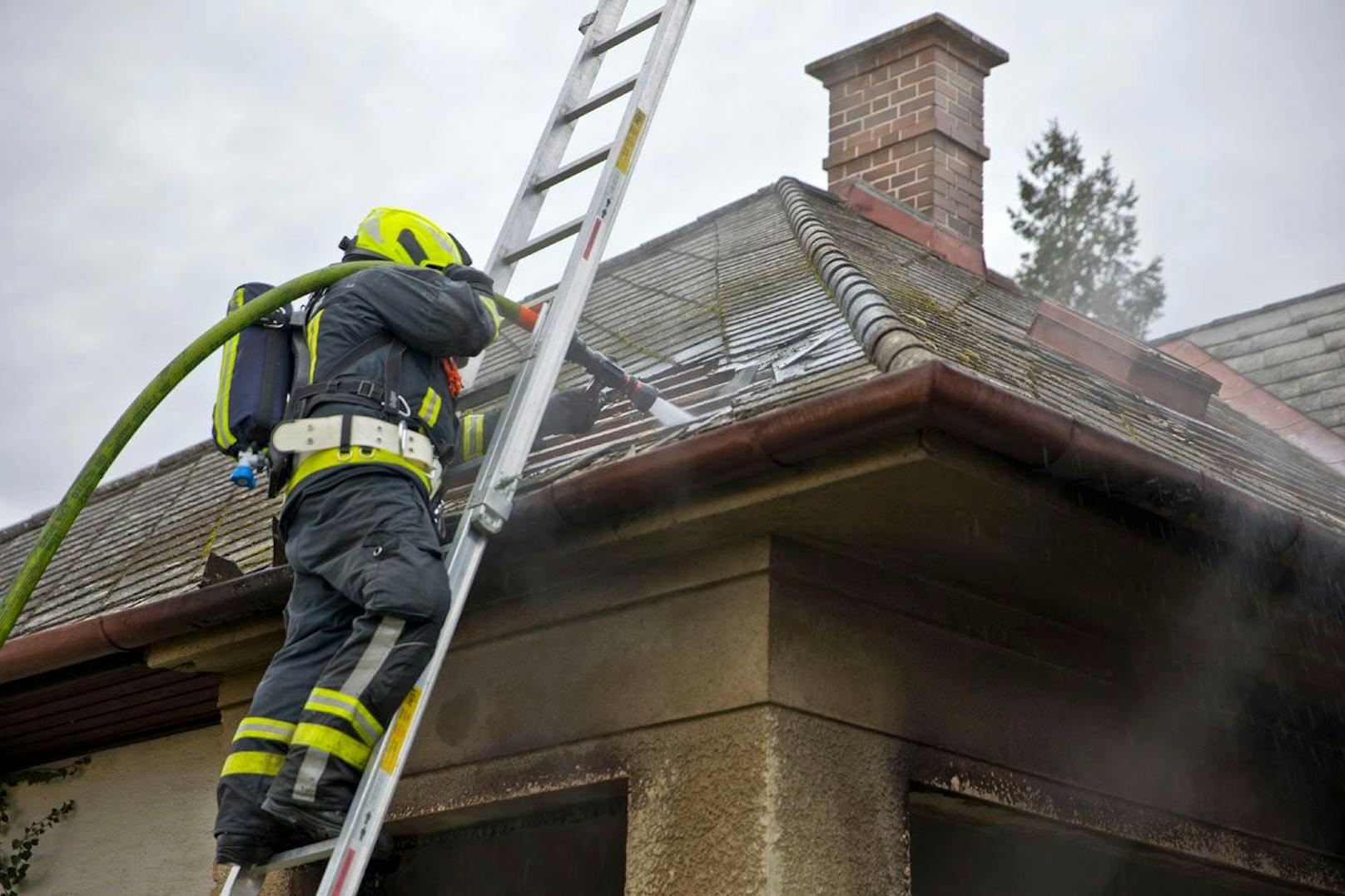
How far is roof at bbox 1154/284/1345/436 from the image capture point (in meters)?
8.95

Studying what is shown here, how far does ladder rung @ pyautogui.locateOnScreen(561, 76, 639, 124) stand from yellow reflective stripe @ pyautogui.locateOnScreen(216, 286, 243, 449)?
133 cm

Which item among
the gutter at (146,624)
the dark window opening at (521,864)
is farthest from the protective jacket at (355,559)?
the dark window opening at (521,864)

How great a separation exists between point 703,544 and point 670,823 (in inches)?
28.9

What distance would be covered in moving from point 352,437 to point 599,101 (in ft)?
5.38

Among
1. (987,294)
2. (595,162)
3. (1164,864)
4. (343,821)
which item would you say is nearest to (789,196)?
(987,294)

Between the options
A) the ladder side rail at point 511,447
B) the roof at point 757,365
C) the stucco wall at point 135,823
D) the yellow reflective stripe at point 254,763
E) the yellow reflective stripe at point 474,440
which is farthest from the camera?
the stucco wall at point 135,823

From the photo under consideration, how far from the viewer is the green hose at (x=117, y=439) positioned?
3434 millimetres

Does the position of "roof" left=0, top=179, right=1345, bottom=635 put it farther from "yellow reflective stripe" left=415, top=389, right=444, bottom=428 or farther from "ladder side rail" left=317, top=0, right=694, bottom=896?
"yellow reflective stripe" left=415, top=389, right=444, bottom=428

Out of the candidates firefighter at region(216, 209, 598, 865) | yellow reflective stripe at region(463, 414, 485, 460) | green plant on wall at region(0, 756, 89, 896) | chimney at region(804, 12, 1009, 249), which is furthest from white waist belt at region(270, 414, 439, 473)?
chimney at region(804, 12, 1009, 249)

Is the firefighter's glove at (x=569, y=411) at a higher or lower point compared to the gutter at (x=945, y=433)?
higher

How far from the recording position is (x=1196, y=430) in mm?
5832

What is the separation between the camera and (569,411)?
426 cm

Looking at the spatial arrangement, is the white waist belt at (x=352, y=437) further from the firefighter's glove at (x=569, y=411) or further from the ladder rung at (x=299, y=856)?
the ladder rung at (x=299, y=856)

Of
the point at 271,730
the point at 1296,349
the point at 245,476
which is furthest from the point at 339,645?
the point at 1296,349
